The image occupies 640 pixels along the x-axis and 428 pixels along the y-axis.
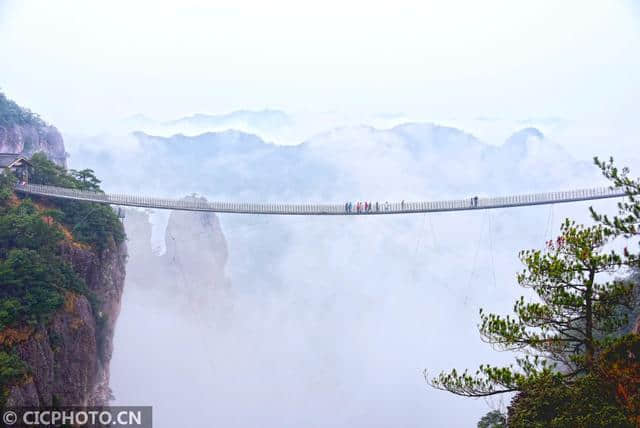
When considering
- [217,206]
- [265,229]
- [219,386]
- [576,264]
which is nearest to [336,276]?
[265,229]

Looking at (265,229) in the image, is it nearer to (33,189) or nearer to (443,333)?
(443,333)

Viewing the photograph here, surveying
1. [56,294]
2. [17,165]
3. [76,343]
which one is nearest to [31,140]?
[17,165]

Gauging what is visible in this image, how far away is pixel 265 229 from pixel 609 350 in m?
65.3

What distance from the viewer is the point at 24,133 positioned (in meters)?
34.1

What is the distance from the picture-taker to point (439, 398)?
147ft

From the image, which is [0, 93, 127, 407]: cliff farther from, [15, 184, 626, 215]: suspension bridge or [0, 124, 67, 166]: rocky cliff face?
[0, 124, 67, 166]: rocky cliff face

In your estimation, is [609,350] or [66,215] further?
[66,215]

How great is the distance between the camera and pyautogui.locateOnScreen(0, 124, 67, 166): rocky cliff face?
31.7 meters

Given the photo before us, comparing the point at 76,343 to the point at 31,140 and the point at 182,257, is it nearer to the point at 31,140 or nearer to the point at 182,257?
the point at 31,140

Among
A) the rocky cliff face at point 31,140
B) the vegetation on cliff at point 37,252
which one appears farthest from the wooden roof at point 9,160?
the rocky cliff face at point 31,140

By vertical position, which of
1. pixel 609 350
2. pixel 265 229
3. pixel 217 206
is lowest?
pixel 609 350

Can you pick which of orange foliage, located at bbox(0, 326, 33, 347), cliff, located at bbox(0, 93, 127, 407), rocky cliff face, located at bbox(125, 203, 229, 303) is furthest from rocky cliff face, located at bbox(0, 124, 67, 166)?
orange foliage, located at bbox(0, 326, 33, 347)

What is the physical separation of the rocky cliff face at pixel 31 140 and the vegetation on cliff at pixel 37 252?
10.7 metres

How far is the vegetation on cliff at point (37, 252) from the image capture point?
15.6 meters
